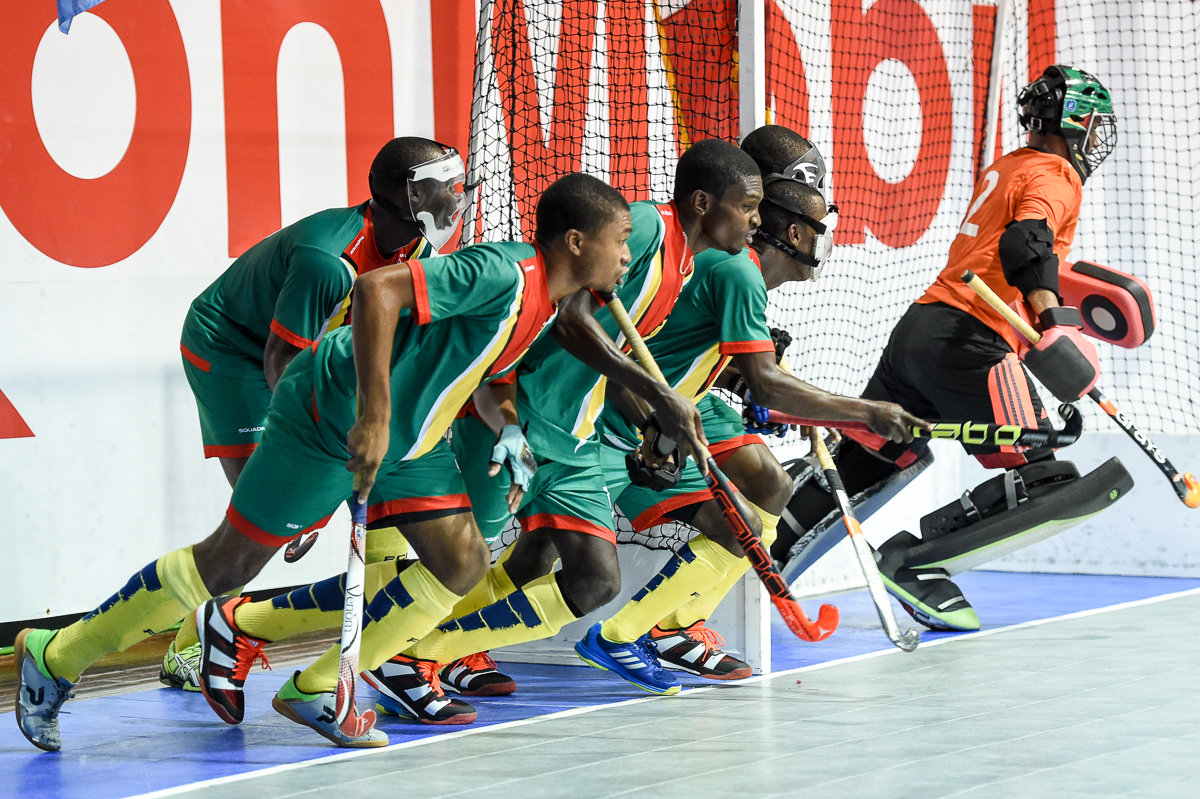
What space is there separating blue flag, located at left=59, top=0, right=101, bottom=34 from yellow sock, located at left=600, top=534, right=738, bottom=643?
238 centimetres

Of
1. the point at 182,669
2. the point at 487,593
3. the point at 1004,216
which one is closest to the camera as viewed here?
the point at 487,593

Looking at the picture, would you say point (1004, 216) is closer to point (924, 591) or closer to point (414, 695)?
point (924, 591)

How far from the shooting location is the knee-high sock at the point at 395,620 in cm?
360

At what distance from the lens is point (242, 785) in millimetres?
3141

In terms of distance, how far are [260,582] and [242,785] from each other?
7.04 ft

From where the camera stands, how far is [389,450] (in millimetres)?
3477

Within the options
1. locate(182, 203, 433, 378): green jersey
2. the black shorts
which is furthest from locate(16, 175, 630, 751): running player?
the black shorts

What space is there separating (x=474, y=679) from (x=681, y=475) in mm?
837

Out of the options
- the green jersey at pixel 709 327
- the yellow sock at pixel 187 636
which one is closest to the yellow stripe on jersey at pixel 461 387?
the green jersey at pixel 709 327

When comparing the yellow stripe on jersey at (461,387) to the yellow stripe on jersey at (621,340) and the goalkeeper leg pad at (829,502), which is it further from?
the goalkeeper leg pad at (829,502)

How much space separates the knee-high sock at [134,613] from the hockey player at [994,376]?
2.57m

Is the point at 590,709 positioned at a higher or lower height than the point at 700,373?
lower

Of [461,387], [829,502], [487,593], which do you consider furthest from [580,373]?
[829,502]

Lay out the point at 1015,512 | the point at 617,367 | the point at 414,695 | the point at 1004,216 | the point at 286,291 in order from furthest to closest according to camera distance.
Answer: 1. the point at 1015,512
2. the point at 1004,216
3. the point at 286,291
4. the point at 414,695
5. the point at 617,367
